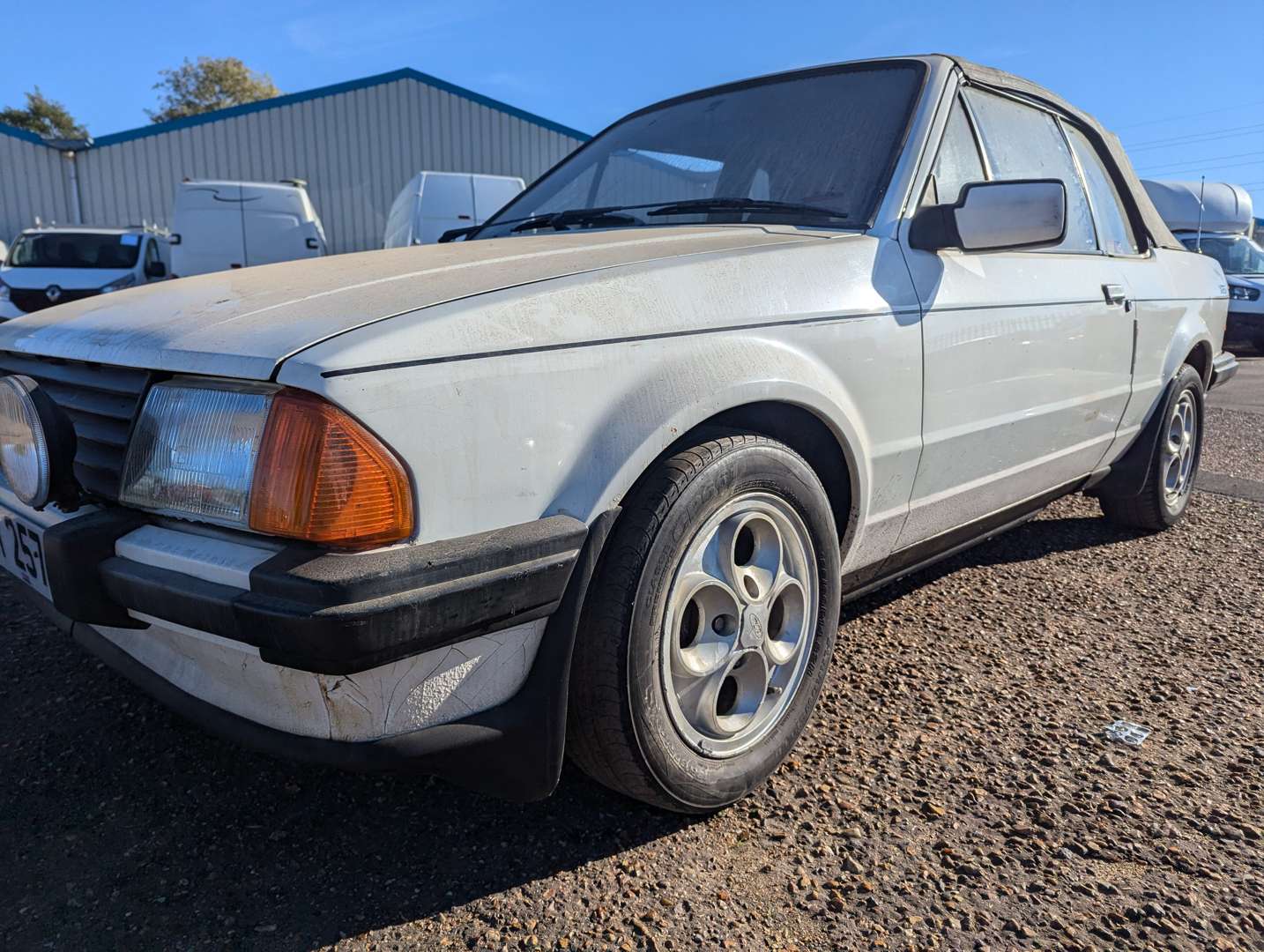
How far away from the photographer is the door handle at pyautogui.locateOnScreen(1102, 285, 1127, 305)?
119 inches

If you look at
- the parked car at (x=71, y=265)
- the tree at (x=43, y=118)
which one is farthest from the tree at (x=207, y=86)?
the parked car at (x=71, y=265)

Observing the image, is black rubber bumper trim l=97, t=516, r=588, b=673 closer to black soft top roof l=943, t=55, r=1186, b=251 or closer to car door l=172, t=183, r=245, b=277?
black soft top roof l=943, t=55, r=1186, b=251

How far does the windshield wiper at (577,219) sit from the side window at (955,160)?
81 centimetres

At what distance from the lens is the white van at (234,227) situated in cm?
1069

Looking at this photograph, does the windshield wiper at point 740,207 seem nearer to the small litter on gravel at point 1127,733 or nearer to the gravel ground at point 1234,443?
the small litter on gravel at point 1127,733

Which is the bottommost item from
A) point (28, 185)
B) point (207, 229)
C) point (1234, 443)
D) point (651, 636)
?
point (1234, 443)

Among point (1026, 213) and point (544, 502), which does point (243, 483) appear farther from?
point (1026, 213)

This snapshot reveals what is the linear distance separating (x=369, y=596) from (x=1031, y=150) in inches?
107

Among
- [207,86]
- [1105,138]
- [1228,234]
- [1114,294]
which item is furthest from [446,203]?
[207,86]

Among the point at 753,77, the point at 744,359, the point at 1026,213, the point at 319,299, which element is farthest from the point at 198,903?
the point at 753,77

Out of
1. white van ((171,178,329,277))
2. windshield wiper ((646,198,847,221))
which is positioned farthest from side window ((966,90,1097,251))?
white van ((171,178,329,277))

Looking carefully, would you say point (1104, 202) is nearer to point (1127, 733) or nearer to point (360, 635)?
point (1127, 733)

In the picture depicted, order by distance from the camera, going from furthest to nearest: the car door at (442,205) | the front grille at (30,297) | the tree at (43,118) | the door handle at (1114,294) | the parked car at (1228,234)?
the tree at (43,118) < the parked car at (1228,234) < the front grille at (30,297) < the car door at (442,205) < the door handle at (1114,294)

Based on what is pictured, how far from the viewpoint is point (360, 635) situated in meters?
1.28
